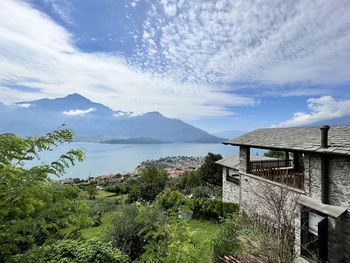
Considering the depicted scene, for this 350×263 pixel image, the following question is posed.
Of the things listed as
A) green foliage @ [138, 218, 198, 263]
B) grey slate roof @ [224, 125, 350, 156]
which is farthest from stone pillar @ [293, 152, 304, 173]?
green foliage @ [138, 218, 198, 263]

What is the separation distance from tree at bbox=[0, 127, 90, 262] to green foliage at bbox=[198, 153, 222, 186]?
28.2 m

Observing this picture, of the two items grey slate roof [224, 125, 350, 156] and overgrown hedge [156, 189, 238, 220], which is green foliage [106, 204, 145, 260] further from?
grey slate roof [224, 125, 350, 156]

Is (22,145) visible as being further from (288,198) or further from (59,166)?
(288,198)

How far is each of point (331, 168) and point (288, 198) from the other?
2769 mm

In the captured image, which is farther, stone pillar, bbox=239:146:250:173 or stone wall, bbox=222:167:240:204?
stone wall, bbox=222:167:240:204

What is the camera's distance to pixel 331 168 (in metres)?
8.83

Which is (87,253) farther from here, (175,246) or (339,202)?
(339,202)

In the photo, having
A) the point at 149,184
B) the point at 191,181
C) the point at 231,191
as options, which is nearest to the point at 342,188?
the point at 231,191

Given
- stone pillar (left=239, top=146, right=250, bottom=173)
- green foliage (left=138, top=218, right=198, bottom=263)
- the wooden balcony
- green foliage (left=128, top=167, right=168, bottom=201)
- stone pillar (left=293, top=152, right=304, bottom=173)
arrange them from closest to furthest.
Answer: green foliage (left=138, top=218, right=198, bottom=263) < the wooden balcony < stone pillar (left=239, top=146, right=250, bottom=173) < stone pillar (left=293, top=152, right=304, bottom=173) < green foliage (left=128, top=167, right=168, bottom=201)

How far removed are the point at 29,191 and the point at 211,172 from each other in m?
29.1

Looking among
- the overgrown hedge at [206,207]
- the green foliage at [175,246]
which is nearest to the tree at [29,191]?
the green foliage at [175,246]

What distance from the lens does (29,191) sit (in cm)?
268

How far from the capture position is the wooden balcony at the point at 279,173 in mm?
10945

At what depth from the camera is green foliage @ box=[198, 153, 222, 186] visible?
30.7 m
